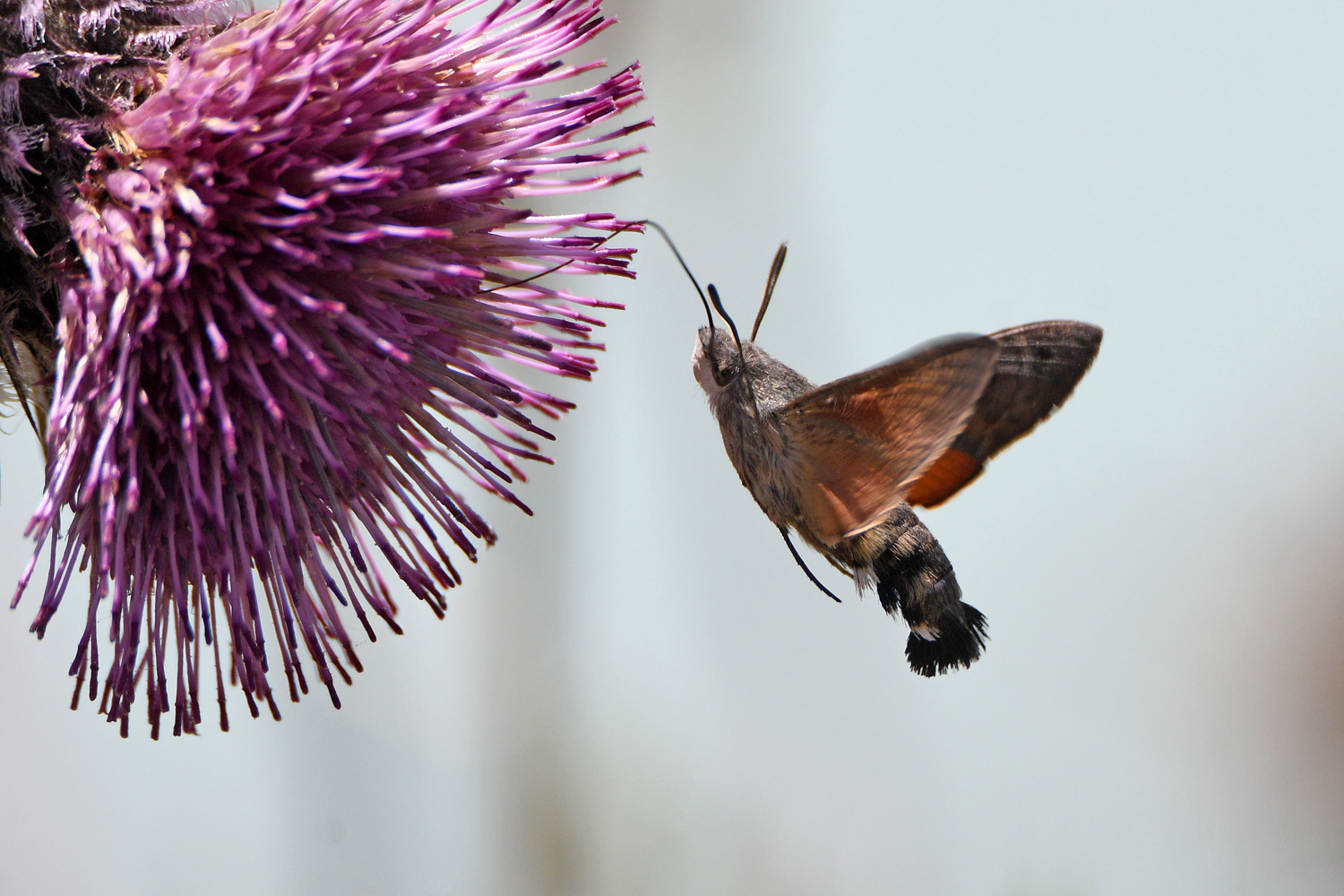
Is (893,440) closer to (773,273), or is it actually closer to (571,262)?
(773,273)

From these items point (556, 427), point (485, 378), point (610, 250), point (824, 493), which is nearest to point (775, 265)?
point (610, 250)

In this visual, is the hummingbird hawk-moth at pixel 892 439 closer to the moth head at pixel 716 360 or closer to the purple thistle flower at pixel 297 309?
the moth head at pixel 716 360

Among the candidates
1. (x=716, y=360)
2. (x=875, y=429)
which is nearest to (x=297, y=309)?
(x=716, y=360)

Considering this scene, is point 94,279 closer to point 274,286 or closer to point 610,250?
point 274,286

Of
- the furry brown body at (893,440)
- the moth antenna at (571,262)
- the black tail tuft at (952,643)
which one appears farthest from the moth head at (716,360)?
the black tail tuft at (952,643)

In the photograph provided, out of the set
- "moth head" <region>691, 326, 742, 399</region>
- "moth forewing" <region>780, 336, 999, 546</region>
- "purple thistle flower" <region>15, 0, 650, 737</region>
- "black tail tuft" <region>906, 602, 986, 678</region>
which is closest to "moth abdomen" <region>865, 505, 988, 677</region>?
"black tail tuft" <region>906, 602, 986, 678</region>

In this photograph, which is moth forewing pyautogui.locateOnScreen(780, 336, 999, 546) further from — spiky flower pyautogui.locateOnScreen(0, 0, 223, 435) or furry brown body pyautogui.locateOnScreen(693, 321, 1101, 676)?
spiky flower pyautogui.locateOnScreen(0, 0, 223, 435)
